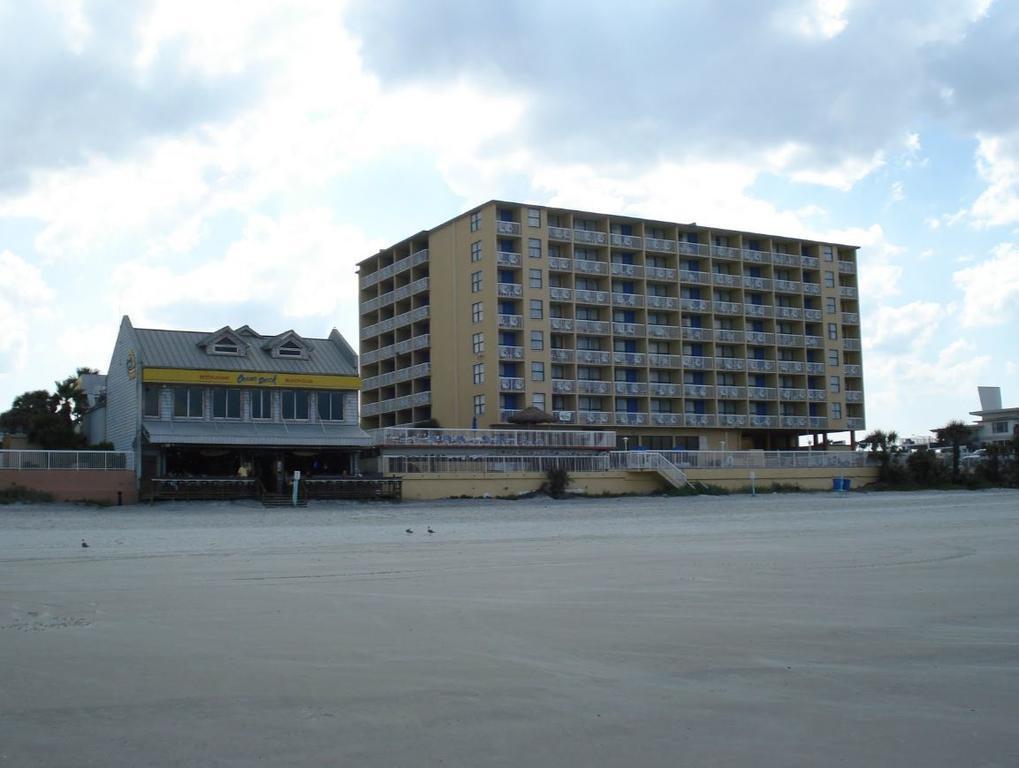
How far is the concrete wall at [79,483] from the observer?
147 feet

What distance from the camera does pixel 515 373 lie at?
7844cm

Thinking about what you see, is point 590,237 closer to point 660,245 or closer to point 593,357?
point 660,245

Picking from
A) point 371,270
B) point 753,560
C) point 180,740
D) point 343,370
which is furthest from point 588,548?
A: point 371,270

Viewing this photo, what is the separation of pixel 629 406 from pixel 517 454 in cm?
2434

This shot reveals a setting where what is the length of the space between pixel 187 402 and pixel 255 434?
396 cm

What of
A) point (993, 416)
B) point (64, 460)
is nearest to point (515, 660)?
point (64, 460)

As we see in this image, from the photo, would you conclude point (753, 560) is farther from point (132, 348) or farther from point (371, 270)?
point (371, 270)

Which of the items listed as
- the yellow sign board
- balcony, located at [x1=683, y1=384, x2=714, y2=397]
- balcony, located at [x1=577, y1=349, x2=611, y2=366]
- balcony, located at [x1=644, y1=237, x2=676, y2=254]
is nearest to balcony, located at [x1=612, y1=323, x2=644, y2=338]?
balcony, located at [x1=577, y1=349, x2=611, y2=366]

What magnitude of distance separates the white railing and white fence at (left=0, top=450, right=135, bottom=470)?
1328 centimetres

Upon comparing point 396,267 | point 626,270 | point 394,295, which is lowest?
point 394,295

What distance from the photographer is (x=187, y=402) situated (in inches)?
2098

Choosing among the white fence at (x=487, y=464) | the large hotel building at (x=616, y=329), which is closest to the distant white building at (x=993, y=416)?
the large hotel building at (x=616, y=329)

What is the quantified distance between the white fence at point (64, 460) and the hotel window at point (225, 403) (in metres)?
5.81

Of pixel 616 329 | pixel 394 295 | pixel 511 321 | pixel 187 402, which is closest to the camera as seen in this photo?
pixel 187 402
